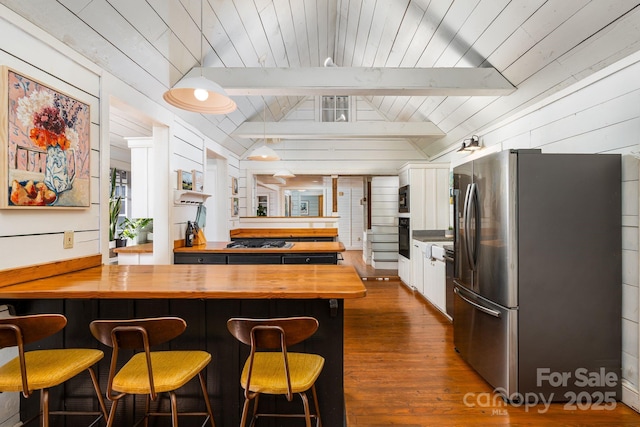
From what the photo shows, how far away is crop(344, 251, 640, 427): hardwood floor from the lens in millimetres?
2002

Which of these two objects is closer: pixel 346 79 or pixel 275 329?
pixel 275 329

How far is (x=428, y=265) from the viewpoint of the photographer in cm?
427

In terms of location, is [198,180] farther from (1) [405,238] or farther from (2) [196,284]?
(1) [405,238]

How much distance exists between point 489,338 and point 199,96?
2.58 m

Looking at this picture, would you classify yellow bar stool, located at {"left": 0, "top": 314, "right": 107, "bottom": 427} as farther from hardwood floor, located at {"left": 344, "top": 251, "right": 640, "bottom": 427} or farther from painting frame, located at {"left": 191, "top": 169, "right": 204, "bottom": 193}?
painting frame, located at {"left": 191, "top": 169, "right": 204, "bottom": 193}

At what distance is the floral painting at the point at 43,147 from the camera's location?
62.1 inches

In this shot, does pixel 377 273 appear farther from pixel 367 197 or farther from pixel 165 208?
pixel 165 208

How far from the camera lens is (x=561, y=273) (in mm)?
2127

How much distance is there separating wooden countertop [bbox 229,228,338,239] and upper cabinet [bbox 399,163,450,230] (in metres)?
1.37

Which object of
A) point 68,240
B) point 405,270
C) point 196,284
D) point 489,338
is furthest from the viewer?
point 405,270

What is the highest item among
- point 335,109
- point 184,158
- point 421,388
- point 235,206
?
point 335,109

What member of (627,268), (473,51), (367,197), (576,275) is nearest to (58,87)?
(473,51)

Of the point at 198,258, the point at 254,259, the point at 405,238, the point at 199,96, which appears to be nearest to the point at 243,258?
the point at 254,259

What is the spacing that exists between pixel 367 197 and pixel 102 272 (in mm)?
6130
